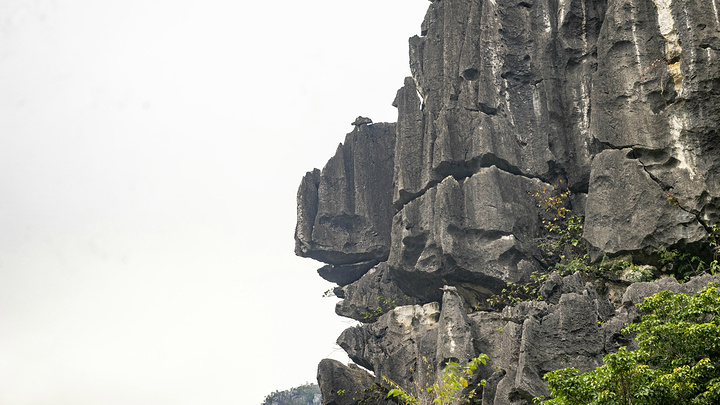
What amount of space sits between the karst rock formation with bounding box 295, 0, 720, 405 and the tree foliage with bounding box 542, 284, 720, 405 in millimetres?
4441

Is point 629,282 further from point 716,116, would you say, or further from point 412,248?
point 412,248

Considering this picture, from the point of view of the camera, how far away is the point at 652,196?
892 inches

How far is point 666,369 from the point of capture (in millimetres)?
14289

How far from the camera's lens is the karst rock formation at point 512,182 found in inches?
860

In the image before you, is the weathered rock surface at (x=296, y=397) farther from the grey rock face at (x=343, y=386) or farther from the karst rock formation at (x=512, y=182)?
the grey rock face at (x=343, y=386)

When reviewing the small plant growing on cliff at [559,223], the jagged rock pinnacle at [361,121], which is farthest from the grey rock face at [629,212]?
the jagged rock pinnacle at [361,121]

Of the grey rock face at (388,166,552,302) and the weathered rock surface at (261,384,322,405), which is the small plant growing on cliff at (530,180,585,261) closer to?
the grey rock face at (388,166,552,302)

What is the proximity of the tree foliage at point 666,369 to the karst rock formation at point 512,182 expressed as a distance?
4.44m

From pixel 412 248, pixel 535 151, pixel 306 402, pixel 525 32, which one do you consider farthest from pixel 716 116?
pixel 306 402

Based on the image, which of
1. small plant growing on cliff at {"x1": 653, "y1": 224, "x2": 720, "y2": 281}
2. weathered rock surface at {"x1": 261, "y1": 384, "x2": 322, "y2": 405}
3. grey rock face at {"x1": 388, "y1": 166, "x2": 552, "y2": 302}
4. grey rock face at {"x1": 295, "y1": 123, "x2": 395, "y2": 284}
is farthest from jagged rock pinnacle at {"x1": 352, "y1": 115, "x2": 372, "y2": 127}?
weathered rock surface at {"x1": 261, "y1": 384, "x2": 322, "y2": 405}

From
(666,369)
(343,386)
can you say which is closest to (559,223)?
(343,386)

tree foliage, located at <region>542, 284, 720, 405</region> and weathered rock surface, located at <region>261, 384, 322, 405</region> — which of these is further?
weathered rock surface, located at <region>261, 384, 322, 405</region>

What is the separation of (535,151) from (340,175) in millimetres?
9405

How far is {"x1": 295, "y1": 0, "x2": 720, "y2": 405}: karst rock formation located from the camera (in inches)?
860
